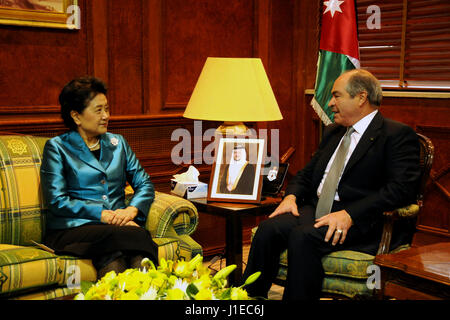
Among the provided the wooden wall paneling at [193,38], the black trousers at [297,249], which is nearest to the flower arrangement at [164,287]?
the black trousers at [297,249]

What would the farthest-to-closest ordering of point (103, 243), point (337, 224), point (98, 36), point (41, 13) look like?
1. point (98, 36)
2. point (41, 13)
3. point (337, 224)
4. point (103, 243)

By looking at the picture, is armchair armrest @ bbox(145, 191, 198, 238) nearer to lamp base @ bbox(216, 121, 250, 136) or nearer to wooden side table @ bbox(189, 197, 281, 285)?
wooden side table @ bbox(189, 197, 281, 285)

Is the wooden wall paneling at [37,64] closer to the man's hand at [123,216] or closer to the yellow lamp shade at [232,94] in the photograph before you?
the yellow lamp shade at [232,94]

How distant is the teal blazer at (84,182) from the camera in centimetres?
288

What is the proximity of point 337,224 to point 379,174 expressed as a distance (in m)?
0.38

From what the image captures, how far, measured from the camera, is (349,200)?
9.71 feet

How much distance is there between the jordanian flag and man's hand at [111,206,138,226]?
182cm

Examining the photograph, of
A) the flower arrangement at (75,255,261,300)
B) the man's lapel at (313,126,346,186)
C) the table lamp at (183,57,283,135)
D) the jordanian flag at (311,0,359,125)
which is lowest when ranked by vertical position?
the flower arrangement at (75,255,261,300)

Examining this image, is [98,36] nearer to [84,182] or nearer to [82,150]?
[82,150]

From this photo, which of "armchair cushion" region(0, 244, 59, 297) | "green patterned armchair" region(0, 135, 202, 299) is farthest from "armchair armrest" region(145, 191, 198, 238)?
"armchair cushion" region(0, 244, 59, 297)

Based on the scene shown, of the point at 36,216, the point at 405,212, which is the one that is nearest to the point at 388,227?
the point at 405,212

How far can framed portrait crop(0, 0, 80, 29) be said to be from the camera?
328 centimetres

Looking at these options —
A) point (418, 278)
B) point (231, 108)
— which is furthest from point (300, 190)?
point (418, 278)
